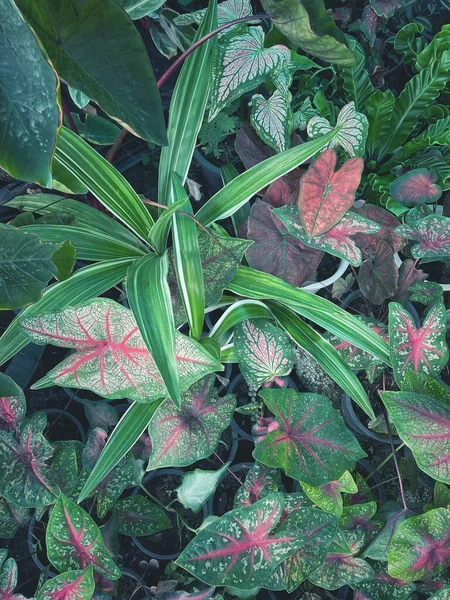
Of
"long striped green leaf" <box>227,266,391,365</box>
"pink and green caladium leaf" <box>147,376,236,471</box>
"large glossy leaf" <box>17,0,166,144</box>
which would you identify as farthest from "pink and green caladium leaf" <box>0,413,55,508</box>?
"large glossy leaf" <box>17,0,166,144</box>

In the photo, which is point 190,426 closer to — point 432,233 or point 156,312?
point 156,312

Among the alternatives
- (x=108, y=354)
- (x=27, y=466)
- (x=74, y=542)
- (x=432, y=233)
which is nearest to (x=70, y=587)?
(x=74, y=542)

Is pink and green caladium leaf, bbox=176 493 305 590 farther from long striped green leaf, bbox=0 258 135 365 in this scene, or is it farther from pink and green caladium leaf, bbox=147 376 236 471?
long striped green leaf, bbox=0 258 135 365

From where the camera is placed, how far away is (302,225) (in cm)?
104

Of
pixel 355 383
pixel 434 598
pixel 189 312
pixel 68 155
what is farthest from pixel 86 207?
pixel 434 598

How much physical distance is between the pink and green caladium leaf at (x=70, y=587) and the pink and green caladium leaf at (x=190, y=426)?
0.65 ft

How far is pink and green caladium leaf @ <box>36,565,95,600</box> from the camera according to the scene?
0.83m

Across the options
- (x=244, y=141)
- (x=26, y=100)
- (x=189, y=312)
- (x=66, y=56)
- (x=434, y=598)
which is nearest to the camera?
(x=26, y=100)

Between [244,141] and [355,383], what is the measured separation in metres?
0.60

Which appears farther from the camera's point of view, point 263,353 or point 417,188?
point 417,188

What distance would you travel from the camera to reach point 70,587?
830 mm

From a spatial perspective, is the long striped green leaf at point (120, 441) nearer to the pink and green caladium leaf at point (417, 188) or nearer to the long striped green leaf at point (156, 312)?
the long striped green leaf at point (156, 312)

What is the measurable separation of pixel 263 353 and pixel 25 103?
62cm

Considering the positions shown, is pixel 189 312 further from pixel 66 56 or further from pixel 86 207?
pixel 66 56
